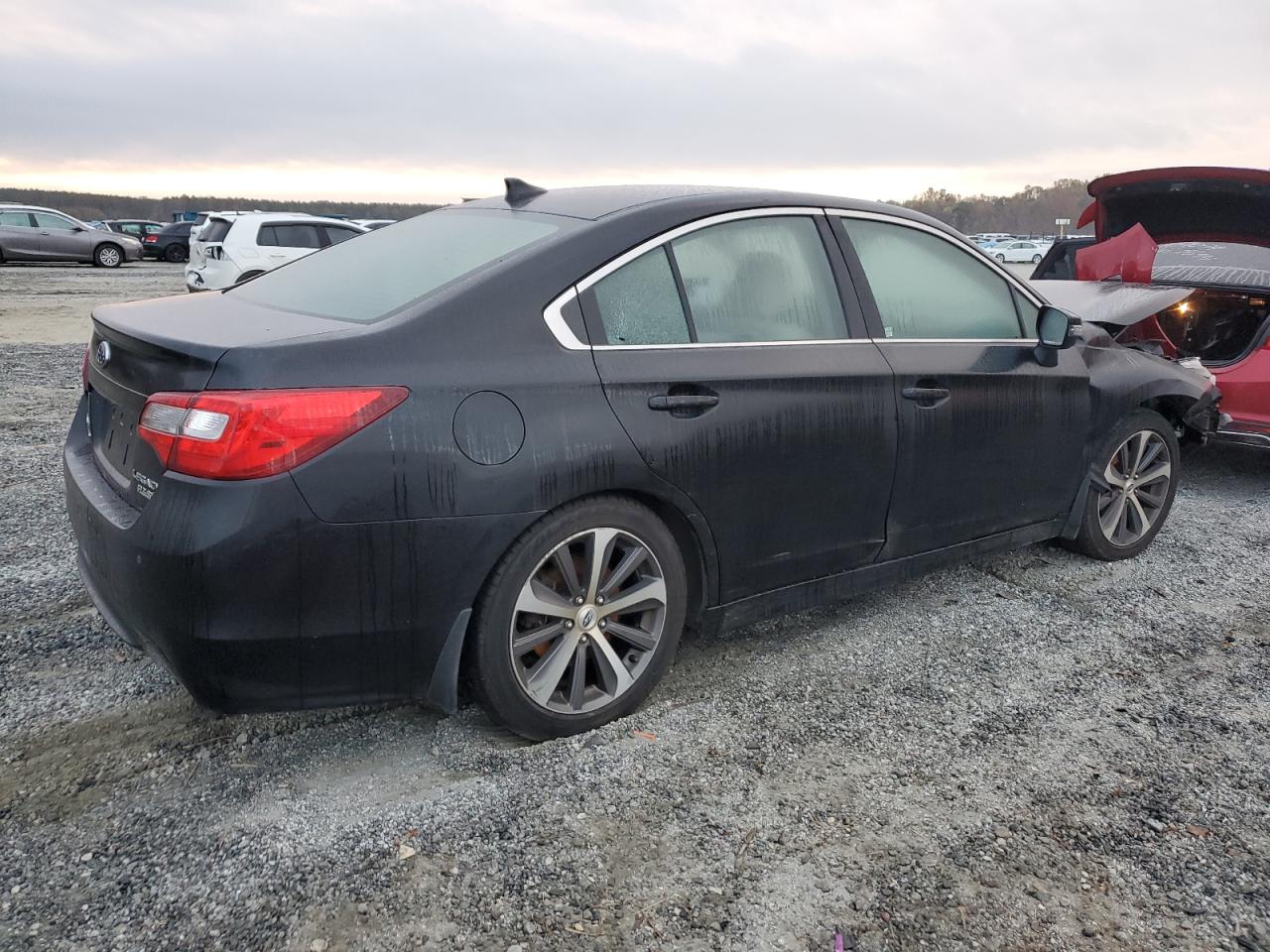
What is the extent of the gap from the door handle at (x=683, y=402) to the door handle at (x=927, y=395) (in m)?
0.86

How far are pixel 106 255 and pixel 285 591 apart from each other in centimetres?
2809

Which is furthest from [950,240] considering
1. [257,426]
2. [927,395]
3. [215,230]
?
[215,230]

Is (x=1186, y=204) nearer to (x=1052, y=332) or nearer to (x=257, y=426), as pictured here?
(x=1052, y=332)

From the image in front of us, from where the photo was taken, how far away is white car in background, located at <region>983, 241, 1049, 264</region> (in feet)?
153

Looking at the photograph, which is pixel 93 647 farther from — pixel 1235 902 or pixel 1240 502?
pixel 1240 502

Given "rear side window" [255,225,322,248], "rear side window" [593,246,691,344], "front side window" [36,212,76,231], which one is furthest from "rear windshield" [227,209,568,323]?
"front side window" [36,212,76,231]

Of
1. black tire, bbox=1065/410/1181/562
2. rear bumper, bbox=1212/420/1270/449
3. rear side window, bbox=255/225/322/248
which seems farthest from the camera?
rear side window, bbox=255/225/322/248

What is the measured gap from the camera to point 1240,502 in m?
5.86

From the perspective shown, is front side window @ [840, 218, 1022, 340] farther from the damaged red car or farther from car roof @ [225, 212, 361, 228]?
car roof @ [225, 212, 361, 228]

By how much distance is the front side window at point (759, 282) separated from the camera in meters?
3.08

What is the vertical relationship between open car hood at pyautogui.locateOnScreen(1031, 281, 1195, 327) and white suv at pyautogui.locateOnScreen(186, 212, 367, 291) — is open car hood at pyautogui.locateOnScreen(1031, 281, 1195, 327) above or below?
above

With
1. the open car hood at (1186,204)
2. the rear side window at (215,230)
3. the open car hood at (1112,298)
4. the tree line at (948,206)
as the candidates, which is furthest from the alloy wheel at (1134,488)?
the tree line at (948,206)

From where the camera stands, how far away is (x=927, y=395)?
3.53 meters

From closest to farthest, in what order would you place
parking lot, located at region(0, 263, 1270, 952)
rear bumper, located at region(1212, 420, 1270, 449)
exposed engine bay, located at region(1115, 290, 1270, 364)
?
parking lot, located at region(0, 263, 1270, 952), rear bumper, located at region(1212, 420, 1270, 449), exposed engine bay, located at region(1115, 290, 1270, 364)
